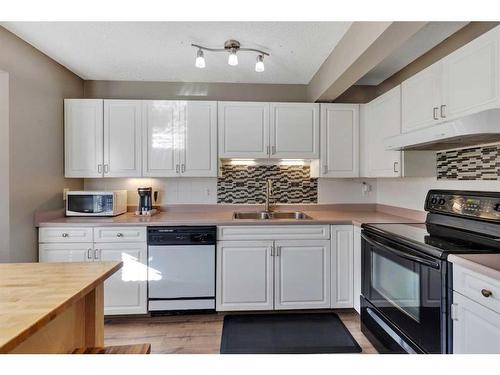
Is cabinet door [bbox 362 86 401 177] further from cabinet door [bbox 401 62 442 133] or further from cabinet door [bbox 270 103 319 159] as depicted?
cabinet door [bbox 270 103 319 159]

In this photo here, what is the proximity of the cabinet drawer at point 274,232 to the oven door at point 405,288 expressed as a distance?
1.41ft

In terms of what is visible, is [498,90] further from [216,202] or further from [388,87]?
[216,202]

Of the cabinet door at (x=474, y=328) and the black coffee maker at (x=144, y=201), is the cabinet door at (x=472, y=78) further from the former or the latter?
the black coffee maker at (x=144, y=201)

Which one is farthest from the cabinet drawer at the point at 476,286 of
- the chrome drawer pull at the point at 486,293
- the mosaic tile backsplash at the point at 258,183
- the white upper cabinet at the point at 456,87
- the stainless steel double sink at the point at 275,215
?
the mosaic tile backsplash at the point at 258,183

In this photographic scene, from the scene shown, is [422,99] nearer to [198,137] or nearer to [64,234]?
[198,137]

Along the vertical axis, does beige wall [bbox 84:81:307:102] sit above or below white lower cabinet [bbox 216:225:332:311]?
above

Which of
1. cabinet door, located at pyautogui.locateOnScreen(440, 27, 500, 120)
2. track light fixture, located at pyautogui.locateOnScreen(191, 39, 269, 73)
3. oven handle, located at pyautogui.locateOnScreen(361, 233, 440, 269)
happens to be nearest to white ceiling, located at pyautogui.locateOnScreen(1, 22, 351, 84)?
track light fixture, located at pyautogui.locateOnScreen(191, 39, 269, 73)

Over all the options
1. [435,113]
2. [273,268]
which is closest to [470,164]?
[435,113]

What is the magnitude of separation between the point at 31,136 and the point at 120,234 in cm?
105

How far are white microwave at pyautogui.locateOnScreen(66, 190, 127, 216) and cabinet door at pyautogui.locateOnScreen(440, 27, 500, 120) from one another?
107 inches

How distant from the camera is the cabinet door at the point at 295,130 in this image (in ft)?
9.31

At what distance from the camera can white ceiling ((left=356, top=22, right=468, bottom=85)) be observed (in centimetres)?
189

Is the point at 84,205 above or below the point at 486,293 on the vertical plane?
above

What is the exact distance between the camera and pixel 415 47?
222 cm
